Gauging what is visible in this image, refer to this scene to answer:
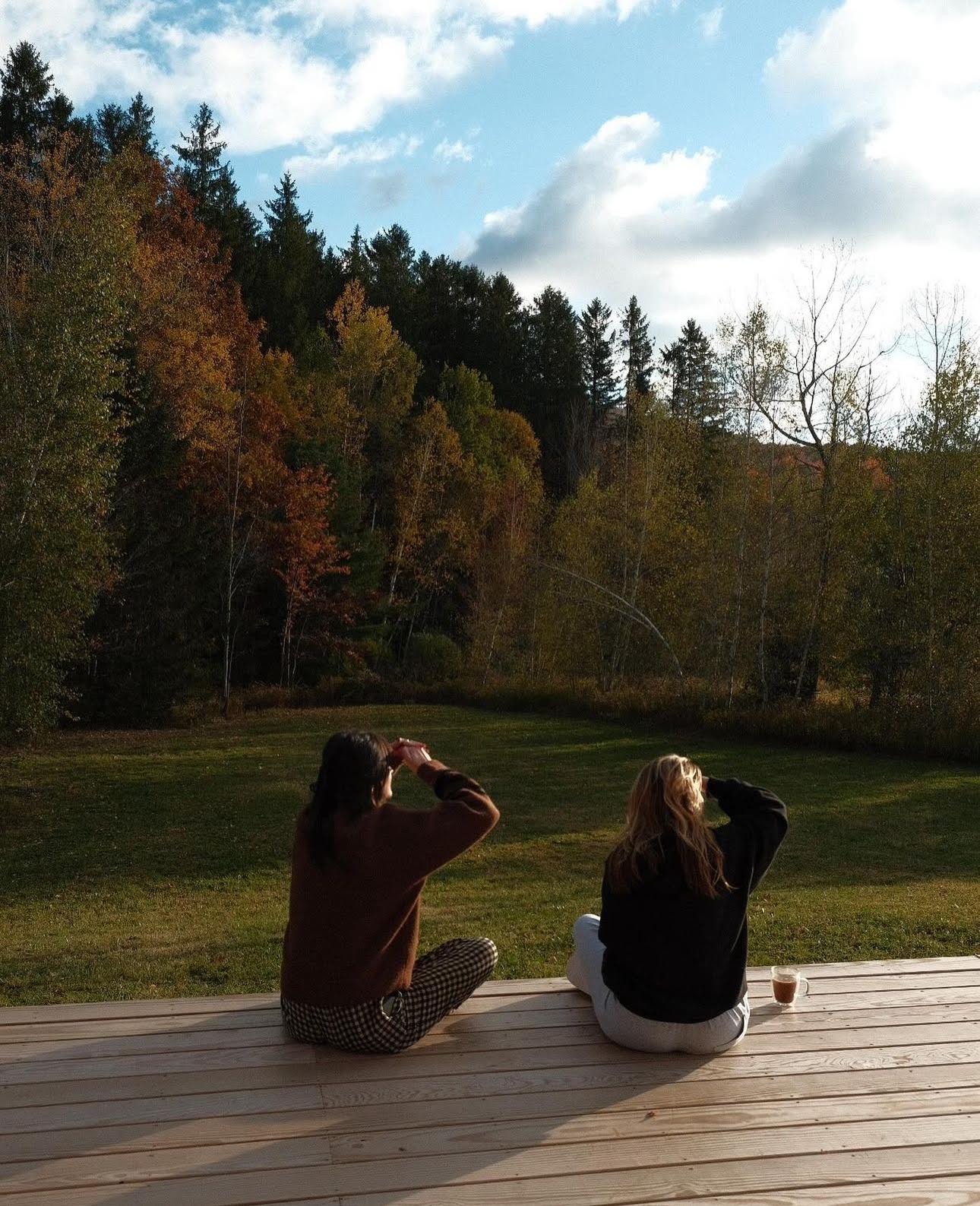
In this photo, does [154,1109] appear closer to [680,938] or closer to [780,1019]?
[680,938]

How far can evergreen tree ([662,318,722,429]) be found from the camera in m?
20.5

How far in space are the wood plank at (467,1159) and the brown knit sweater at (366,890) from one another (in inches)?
26.1

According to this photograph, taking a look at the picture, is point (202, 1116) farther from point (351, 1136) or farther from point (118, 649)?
point (118, 649)

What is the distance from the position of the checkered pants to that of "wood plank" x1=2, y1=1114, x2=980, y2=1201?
0.58 metres

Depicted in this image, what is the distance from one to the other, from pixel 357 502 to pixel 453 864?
23.4 meters

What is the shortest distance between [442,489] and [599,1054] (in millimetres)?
34050

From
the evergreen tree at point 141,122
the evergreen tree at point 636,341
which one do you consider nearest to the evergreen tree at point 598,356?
the evergreen tree at point 636,341

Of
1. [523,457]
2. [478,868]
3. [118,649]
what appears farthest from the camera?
[523,457]

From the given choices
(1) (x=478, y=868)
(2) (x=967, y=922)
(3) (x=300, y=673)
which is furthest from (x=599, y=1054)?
(3) (x=300, y=673)

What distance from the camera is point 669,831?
131 inches

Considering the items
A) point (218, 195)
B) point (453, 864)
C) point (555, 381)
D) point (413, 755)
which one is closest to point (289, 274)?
point (218, 195)

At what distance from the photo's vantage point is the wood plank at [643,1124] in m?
2.70

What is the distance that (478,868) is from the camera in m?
10.1

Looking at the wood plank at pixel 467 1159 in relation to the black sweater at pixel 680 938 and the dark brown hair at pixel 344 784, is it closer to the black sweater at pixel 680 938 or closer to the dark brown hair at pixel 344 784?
the black sweater at pixel 680 938
